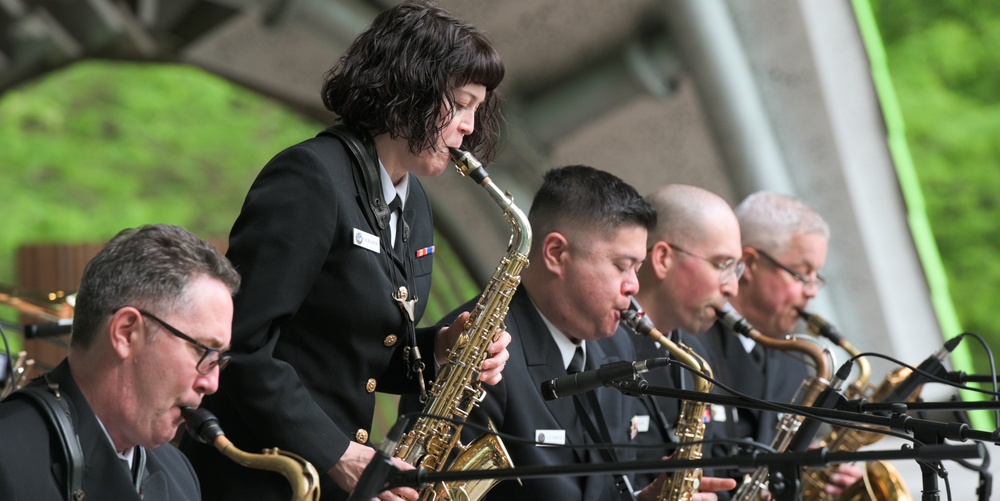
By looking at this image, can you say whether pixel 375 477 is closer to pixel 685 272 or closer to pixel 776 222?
pixel 685 272

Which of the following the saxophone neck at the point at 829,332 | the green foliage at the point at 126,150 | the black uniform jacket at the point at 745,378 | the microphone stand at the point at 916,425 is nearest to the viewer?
the microphone stand at the point at 916,425

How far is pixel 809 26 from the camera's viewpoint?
7.82 meters

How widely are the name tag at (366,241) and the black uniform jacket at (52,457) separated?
0.79m

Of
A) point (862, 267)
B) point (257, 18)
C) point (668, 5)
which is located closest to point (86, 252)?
point (257, 18)

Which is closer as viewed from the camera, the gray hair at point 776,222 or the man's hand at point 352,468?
the man's hand at point 352,468

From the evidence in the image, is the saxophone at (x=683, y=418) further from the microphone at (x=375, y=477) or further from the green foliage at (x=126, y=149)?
the green foliage at (x=126, y=149)

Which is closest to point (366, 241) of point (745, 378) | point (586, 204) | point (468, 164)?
point (468, 164)

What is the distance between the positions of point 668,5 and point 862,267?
7.16ft

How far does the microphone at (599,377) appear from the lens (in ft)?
9.00

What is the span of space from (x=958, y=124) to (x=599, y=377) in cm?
1394

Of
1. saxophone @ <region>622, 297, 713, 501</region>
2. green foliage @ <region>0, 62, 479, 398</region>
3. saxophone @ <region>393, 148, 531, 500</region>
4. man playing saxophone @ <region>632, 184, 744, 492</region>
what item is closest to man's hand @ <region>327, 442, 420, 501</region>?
saxophone @ <region>393, 148, 531, 500</region>

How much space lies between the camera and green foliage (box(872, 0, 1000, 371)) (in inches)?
602

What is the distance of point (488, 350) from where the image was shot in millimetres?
3375

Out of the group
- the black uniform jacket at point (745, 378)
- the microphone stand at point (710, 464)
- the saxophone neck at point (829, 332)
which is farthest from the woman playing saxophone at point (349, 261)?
the saxophone neck at point (829, 332)
